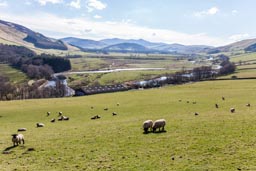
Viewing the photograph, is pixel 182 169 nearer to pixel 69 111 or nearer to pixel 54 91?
pixel 69 111

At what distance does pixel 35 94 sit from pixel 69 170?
4391 inches

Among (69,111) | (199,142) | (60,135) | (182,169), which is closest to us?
(182,169)

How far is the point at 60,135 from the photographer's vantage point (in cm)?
3422

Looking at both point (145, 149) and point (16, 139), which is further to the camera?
point (16, 139)

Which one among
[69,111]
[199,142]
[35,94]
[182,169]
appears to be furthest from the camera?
[35,94]

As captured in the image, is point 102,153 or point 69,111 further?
point 69,111

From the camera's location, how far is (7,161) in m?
24.2

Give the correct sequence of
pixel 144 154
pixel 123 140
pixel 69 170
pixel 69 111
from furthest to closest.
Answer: pixel 69 111 < pixel 123 140 < pixel 144 154 < pixel 69 170

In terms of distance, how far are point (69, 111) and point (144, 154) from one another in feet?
132

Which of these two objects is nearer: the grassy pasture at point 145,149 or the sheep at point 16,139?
the grassy pasture at point 145,149

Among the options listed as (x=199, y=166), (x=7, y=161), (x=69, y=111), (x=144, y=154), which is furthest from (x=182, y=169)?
(x=69, y=111)

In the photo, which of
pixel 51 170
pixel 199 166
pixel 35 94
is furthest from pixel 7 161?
pixel 35 94

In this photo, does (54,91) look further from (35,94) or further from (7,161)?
(7,161)

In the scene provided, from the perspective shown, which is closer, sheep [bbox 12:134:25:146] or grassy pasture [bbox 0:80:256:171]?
grassy pasture [bbox 0:80:256:171]
